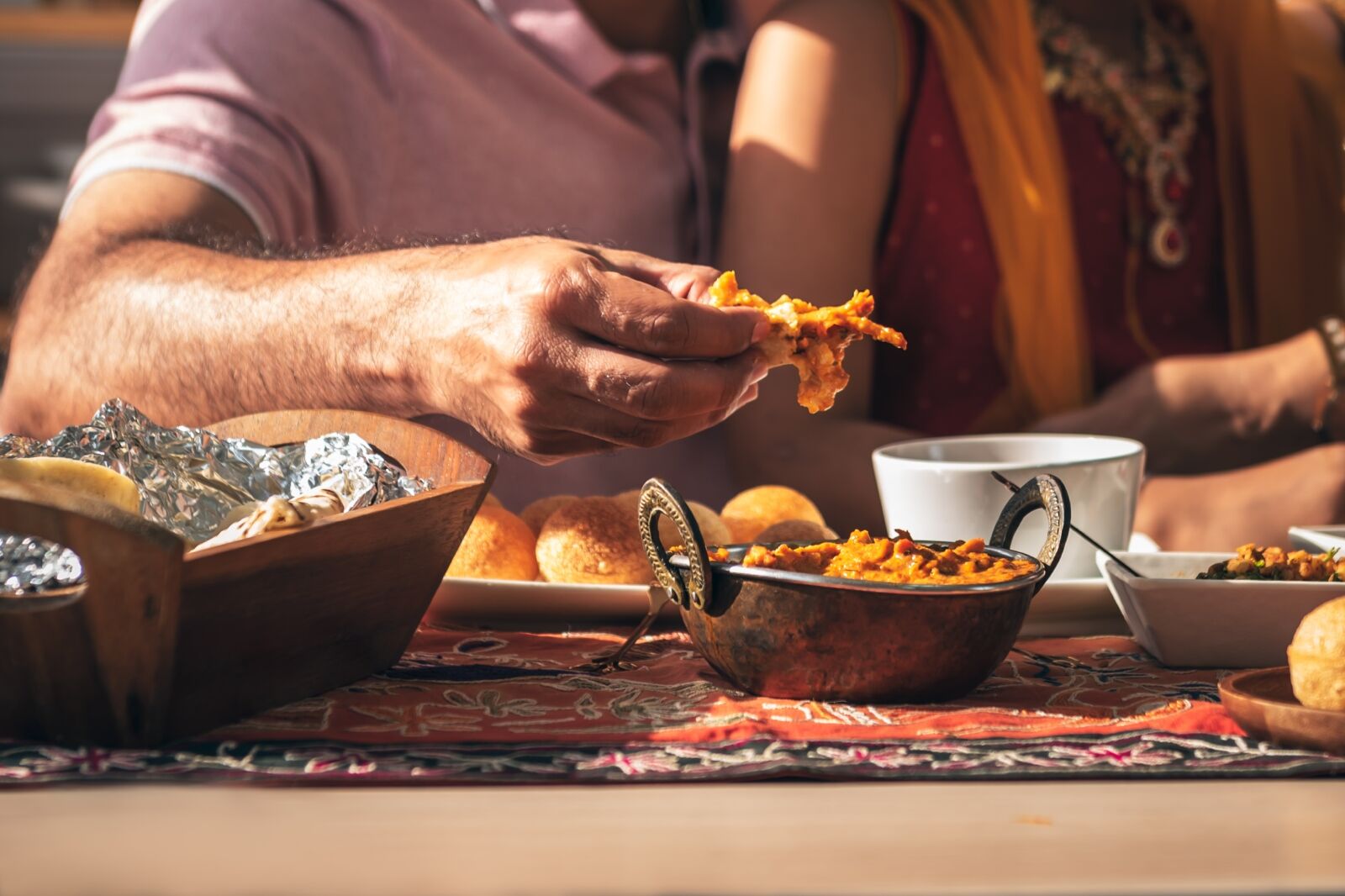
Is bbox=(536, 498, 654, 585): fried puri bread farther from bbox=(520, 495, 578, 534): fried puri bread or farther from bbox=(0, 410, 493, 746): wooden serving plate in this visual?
bbox=(0, 410, 493, 746): wooden serving plate

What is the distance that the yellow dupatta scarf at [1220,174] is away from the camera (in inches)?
64.4

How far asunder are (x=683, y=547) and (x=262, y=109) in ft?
3.21

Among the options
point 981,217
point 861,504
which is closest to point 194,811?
point 861,504

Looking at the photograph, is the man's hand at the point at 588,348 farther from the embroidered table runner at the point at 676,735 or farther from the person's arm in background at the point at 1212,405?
the person's arm in background at the point at 1212,405

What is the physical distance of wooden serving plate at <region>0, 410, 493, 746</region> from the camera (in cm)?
57

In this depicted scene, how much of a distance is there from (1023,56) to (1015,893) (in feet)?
4.73

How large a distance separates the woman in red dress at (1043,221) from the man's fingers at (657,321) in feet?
2.27

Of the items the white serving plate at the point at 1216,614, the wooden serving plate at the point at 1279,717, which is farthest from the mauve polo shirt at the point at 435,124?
the wooden serving plate at the point at 1279,717

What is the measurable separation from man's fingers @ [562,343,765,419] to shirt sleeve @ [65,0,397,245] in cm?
78

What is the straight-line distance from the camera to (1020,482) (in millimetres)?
917

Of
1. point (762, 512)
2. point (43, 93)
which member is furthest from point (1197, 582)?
point (43, 93)

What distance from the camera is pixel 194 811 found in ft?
1.78

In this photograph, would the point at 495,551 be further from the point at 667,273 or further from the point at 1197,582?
the point at 1197,582

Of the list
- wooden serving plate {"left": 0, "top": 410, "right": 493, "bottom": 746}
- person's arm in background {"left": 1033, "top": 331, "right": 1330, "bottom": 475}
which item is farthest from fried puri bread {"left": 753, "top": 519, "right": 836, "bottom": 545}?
person's arm in background {"left": 1033, "top": 331, "right": 1330, "bottom": 475}
